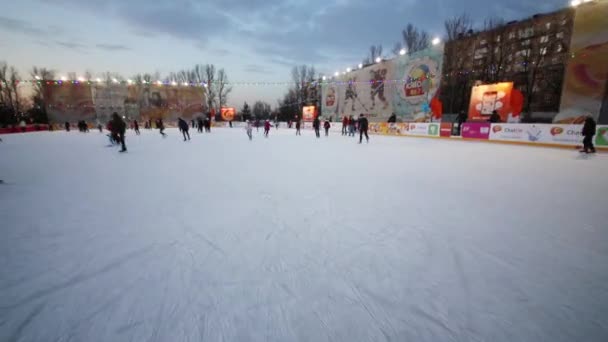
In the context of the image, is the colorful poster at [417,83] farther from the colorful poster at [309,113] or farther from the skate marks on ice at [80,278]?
the skate marks on ice at [80,278]

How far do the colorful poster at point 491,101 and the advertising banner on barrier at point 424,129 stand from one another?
9.92ft

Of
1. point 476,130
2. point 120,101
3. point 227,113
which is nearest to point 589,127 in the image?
point 476,130

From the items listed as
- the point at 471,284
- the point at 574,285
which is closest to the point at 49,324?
the point at 471,284

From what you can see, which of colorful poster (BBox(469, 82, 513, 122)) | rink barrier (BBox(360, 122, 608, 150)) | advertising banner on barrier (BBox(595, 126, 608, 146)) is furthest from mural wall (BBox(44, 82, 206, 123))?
advertising banner on barrier (BBox(595, 126, 608, 146))

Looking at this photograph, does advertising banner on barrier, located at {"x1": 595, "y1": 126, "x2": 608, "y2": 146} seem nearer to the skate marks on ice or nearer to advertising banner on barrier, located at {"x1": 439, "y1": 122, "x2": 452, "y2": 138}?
advertising banner on barrier, located at {"x1": 439, "y1": 122, "x2": 452, "y2": 138}

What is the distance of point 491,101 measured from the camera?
1538 cm

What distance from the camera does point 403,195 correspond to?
142 inches

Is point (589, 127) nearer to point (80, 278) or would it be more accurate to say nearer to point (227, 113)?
point (80, 278)

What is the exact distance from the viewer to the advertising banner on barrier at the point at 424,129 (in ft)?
50.0

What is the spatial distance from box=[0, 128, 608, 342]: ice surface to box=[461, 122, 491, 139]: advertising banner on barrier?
10.5 metres

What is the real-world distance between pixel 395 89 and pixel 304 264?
22987 millimetres

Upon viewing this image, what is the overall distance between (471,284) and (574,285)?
2.19 feet

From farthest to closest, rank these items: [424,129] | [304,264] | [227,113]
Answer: [227,113] → [424,129] → [304,264]

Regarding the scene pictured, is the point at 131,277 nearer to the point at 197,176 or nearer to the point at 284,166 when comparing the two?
the point at 197,176
